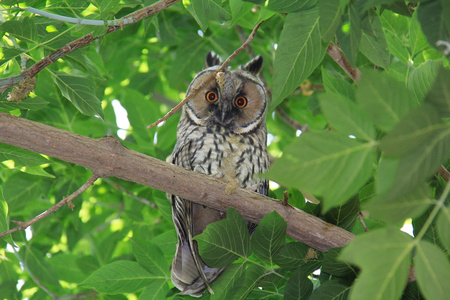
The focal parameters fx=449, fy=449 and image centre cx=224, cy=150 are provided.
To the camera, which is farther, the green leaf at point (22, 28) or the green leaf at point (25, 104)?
the green leaf at point (25, 104)

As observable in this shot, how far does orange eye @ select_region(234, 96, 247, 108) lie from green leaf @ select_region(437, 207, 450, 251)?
87.2 inches

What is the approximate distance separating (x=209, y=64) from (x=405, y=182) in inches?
103

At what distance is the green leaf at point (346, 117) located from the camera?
81cm

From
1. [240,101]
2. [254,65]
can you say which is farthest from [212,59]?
[240,101]

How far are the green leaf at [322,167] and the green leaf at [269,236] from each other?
0.75m

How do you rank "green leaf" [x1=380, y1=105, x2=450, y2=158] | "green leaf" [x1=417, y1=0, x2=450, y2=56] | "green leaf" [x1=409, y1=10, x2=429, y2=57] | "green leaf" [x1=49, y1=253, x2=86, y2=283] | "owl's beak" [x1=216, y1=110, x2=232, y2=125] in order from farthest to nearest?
1. "green leaf" [x1=49, y1=253, x2=86, y2=283]
2. "owl's beak" [x1=216, y1=110, x2=232, y2=125]
3. "green leaf" [x1=409, y1=10, x2=429, y2=57]
4. "green leaf" [x1=417, y1=0, x2=450, y2=56]
5. "green leaf" [x1=380, y1=105, x2=450, y2=158]

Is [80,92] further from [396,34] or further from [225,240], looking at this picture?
[396,34]

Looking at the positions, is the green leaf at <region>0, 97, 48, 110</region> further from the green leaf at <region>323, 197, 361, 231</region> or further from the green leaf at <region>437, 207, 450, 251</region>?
the green leaf at <region>437, 207, 450, 251</region>

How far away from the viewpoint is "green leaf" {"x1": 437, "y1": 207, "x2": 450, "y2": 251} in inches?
31.9

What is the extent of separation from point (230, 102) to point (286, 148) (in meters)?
2.16

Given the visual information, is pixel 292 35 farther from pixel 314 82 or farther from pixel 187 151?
pixel 314 82

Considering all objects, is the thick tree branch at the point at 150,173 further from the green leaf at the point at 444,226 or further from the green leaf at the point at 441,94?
the green leaf at the point at 441,94

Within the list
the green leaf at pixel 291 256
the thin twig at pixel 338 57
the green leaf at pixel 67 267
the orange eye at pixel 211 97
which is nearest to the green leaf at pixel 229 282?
the green leaf at pixel 291 256

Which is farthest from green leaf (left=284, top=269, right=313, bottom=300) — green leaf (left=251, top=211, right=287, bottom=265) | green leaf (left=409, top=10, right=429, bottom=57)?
green leaf (left=409, top=10, right=429, bottom=57)
